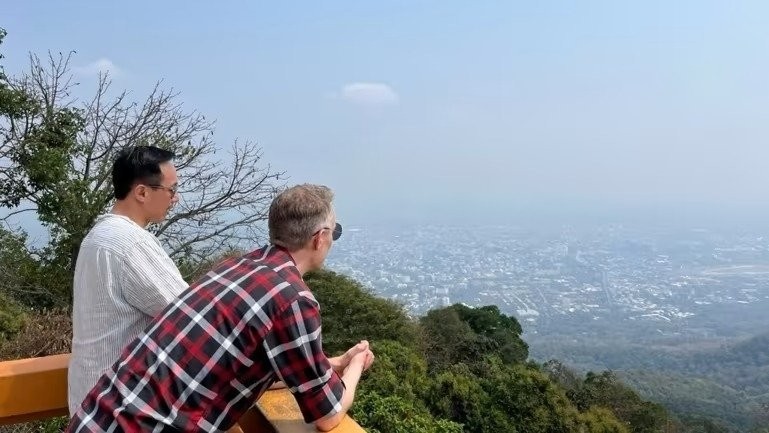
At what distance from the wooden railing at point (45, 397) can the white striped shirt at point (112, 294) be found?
0.21m

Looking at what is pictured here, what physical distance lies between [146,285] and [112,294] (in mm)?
102

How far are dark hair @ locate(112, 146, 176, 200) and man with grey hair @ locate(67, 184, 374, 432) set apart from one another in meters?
0.62

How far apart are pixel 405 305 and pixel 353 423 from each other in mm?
17015

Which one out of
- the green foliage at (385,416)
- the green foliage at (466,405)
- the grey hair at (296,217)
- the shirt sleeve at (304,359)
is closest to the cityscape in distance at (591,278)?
the green foliage at (466,405)

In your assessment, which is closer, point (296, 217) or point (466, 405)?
point (296, 217)

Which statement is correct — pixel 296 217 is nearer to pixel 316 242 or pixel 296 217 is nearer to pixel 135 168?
pixel 316 242

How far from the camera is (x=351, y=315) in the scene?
52.1ft

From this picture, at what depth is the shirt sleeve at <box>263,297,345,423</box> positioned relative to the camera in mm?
1512

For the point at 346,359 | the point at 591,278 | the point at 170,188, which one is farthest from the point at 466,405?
the point at 591,278

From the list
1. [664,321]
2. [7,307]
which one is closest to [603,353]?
[664,321]

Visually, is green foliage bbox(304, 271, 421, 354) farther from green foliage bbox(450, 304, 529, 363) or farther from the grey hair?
Result: the grey hair

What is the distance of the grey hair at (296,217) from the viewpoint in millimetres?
1730

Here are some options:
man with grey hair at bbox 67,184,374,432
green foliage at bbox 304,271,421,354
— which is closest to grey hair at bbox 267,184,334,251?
man with grey hair at bbox 67,184,374,432

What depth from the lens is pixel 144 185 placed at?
209 centimetres
